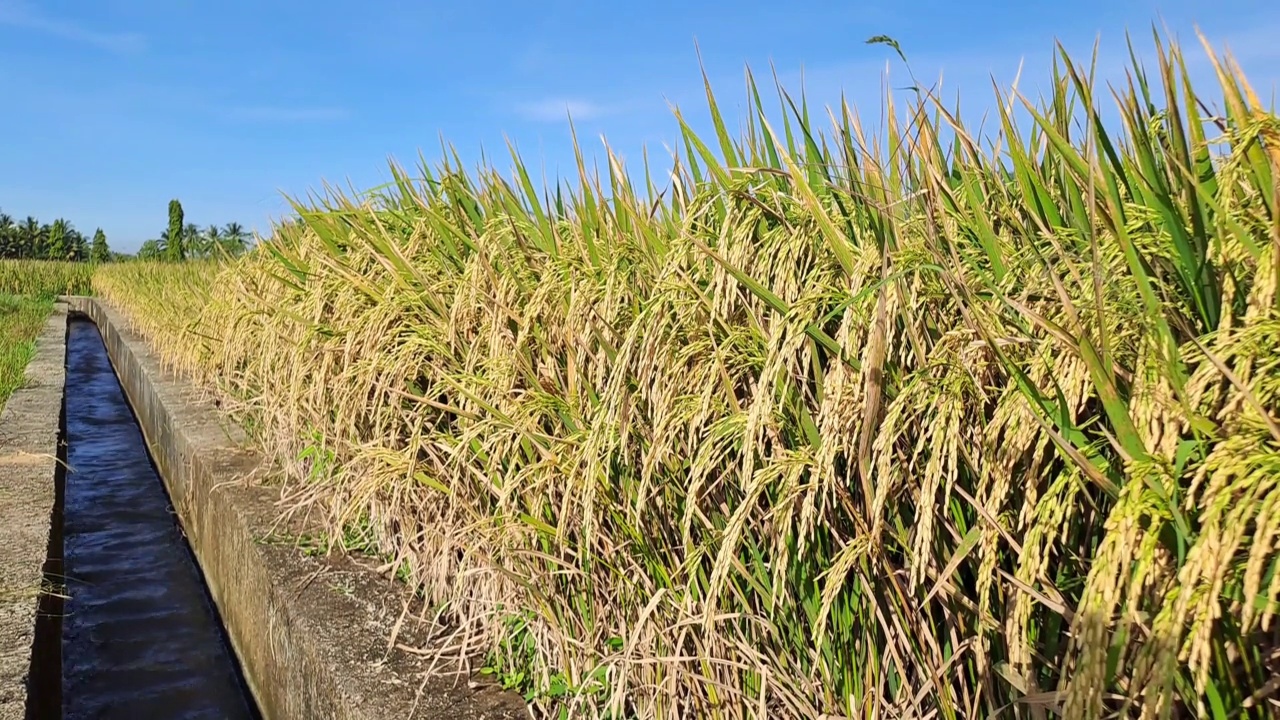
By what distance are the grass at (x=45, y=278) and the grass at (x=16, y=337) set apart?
699 centimetres

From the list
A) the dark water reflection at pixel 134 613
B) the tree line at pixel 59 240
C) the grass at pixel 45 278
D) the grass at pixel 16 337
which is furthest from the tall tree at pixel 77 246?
the dark water reflection at pixel 134 613

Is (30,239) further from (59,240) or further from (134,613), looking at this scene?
(134,613)

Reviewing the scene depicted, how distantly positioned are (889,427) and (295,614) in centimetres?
235

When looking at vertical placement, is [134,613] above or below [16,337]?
below

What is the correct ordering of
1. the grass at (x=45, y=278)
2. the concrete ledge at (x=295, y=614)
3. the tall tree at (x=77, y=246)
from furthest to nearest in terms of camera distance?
the tall tree at (x=77, y=246)
the grass at (x=45, y=278)
the concrete ledge at (x=295, y=614)

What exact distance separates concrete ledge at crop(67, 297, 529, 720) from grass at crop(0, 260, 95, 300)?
2193 centimetres

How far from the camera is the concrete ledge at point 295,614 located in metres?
2.37

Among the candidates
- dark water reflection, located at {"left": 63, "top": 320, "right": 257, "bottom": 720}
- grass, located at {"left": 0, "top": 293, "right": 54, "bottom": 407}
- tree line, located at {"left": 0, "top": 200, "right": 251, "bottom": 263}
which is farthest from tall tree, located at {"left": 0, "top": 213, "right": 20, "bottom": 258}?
dark water reflection, located at {"left": 63, "top": 320, "right": 257, "bottom": 720}

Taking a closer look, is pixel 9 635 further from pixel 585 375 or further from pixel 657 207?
pixel 657 207

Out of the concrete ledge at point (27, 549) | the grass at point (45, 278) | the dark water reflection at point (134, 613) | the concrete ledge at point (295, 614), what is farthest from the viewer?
the grass at point (45, 278)

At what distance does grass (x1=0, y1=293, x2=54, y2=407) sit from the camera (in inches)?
287

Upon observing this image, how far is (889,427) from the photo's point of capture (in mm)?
1274

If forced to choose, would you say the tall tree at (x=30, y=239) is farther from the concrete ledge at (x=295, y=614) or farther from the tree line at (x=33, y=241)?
the concrete ledge at (x=295, y=614)

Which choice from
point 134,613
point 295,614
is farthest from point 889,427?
point 134,613
